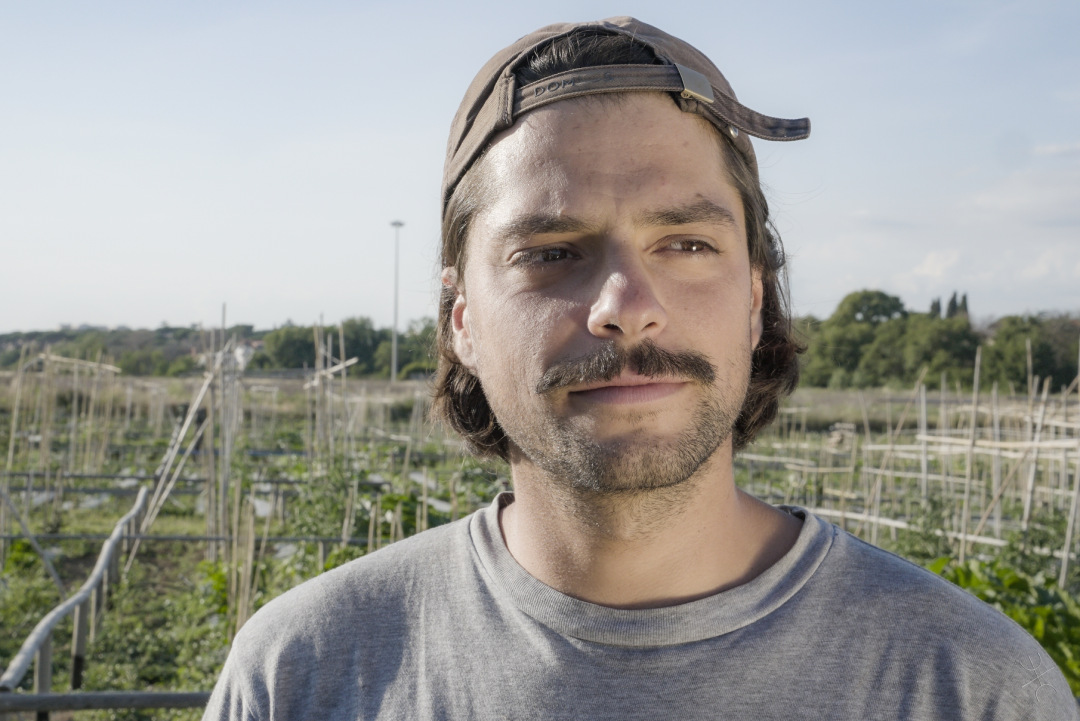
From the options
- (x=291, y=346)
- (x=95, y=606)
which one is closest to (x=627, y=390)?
(x=95, y=606)

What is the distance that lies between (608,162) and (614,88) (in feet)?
0.40

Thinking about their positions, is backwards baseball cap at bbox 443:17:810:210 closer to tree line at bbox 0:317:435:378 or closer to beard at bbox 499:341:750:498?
beard at bbox 499:341:750:498

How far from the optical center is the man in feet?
3.92

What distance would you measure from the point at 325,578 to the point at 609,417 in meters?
0.58

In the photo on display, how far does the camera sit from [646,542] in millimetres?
1304

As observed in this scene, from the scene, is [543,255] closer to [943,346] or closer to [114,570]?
[114,570]

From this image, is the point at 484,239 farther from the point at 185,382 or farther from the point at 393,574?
the point at 185,382

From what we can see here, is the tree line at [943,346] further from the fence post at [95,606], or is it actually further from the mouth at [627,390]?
the mouth at [627,390]

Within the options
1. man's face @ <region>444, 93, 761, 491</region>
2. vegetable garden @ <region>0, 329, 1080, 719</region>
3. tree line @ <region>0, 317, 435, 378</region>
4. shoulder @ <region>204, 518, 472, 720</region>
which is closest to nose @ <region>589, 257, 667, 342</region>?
man's face @ <region>444, 93, 761, 491</region>

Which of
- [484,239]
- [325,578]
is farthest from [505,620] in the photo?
[484,239]

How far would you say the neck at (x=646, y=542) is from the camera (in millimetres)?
1297

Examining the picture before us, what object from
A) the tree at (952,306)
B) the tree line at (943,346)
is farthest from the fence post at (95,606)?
the tree at (952,306)

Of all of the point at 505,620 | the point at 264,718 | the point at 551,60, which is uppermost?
the point at 551,60

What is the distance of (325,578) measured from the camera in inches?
57.1
